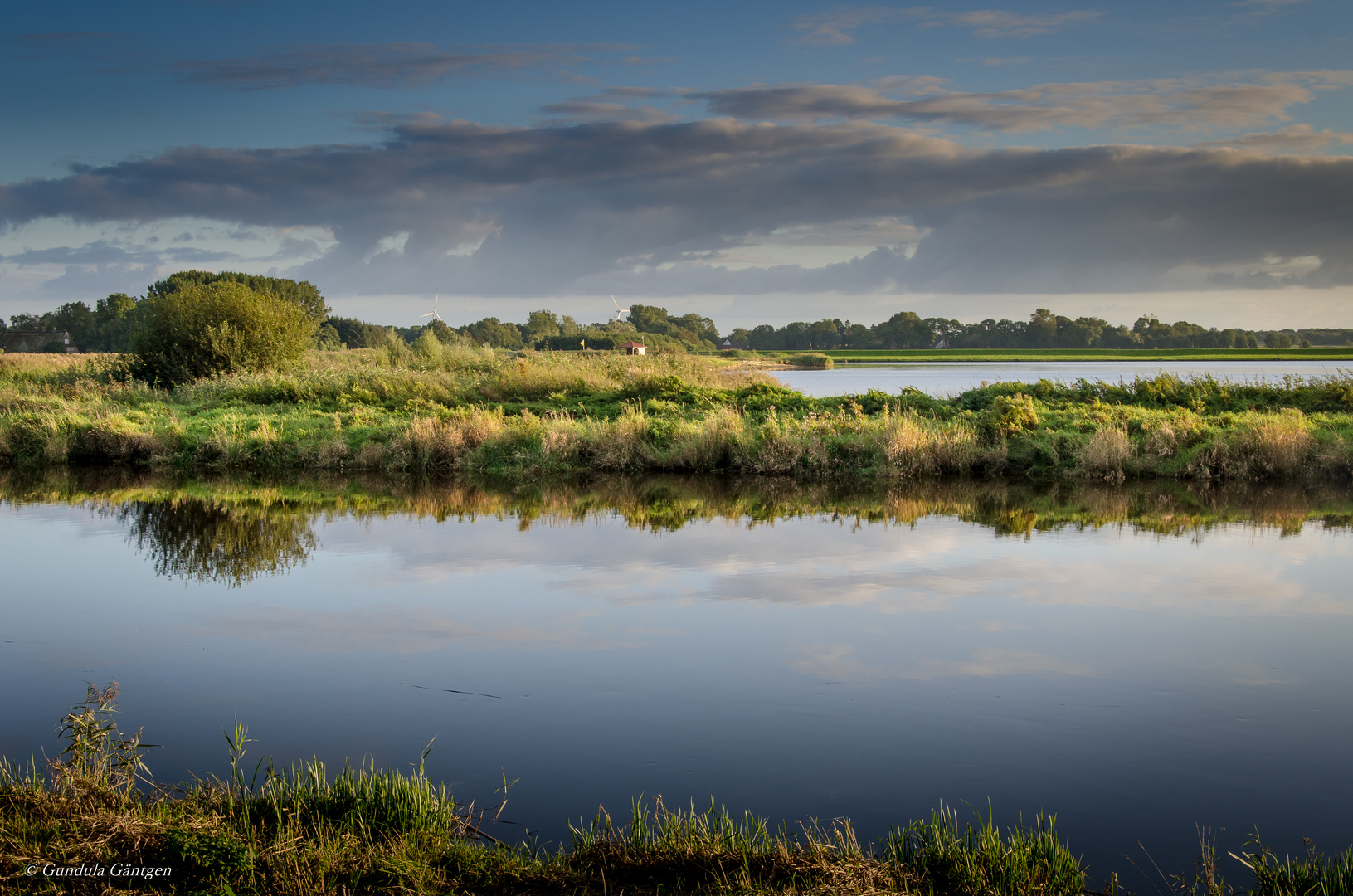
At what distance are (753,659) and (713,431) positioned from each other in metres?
14.6

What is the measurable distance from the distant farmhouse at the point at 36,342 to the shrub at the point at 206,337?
80053 mm

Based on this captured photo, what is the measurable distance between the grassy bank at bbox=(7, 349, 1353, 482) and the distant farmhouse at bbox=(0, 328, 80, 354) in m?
88.1

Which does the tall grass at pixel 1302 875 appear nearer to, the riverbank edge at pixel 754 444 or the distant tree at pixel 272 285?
the riverbank edge at pixel 754 444

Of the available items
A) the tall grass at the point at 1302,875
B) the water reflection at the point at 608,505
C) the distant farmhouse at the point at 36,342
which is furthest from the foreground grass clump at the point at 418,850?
the distant farmhouse at the point at 36,342

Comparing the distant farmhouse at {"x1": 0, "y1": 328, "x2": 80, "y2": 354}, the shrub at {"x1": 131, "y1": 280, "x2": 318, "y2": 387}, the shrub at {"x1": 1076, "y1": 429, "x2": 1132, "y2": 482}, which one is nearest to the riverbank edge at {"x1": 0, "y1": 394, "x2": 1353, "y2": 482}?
the shrub at {"x1": 1076, "y1": 429, "x2": 1132, "y2": 482}

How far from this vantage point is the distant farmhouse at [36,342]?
104 m

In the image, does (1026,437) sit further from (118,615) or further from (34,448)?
(34,448)

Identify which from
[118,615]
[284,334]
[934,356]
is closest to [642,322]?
[934,356]

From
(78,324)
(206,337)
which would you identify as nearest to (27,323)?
(78,324)

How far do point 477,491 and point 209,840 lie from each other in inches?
594

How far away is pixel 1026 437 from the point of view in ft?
73.9

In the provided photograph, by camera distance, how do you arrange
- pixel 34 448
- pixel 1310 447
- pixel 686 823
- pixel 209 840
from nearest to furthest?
pixel 209 840 < pixel 686 823 < pixel 1310 447 < pixel 34 448

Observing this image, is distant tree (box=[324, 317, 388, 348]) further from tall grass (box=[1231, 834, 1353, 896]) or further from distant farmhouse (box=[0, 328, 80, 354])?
tall grass (box=[1231, 834, 1353, 896])

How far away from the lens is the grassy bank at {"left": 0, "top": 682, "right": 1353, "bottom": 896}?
436cm
